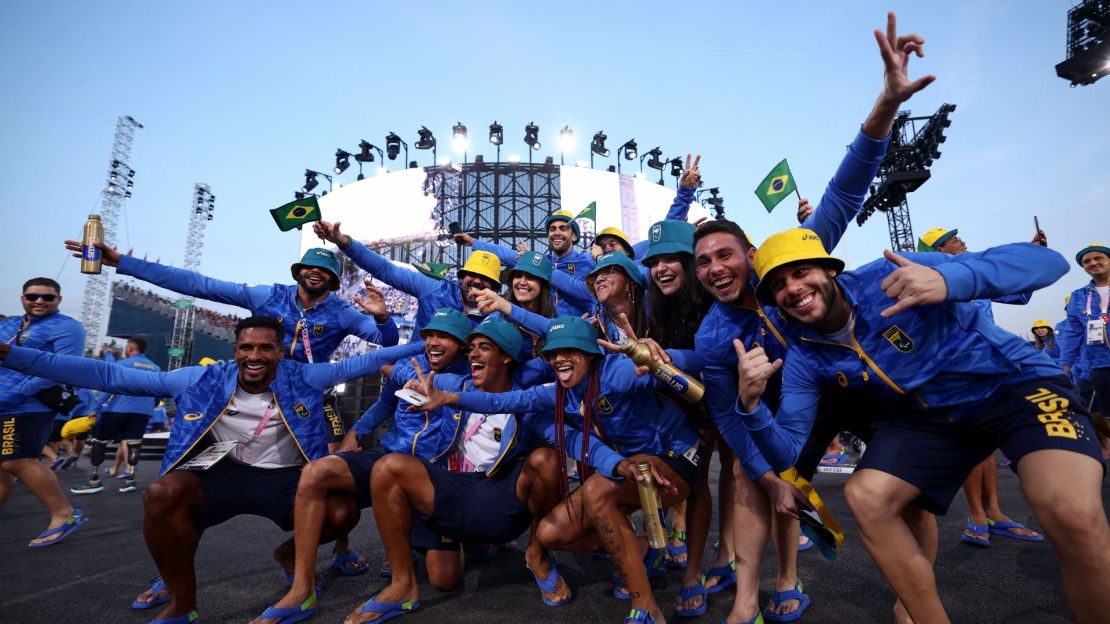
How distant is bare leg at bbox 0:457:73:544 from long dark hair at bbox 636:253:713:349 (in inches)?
202

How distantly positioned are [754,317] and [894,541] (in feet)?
3.56

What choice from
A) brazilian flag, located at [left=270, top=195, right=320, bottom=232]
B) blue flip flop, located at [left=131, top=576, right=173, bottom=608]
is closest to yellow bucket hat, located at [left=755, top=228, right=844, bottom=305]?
blue flip flop, located at [left=131, top=576, right=173, bottom=608]

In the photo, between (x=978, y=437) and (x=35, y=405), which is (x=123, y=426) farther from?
(x=978, y=437)

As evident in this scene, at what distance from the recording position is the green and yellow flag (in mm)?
4629

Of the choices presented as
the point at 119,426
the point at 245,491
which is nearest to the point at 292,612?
the point at 245,491

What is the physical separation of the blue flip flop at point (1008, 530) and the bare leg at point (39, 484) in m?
7.37

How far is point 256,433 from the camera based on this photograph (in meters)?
3.03

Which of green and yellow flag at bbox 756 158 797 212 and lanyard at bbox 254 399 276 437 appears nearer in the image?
lanyard at bbox 254 399 276 437

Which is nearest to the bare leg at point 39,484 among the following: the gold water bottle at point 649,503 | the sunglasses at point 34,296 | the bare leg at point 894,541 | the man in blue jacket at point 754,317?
the sunglasses at point 34,296

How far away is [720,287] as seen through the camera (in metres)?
2.53

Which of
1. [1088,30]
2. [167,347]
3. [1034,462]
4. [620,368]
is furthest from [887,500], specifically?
[167,347]

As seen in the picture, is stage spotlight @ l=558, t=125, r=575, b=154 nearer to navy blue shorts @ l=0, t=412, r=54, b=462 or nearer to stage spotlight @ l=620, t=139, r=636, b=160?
stage spotlight @ l=620, t=139, r=636, b=160

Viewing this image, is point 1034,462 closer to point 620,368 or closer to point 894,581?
point 894,581

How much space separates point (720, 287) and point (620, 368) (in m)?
0.67
